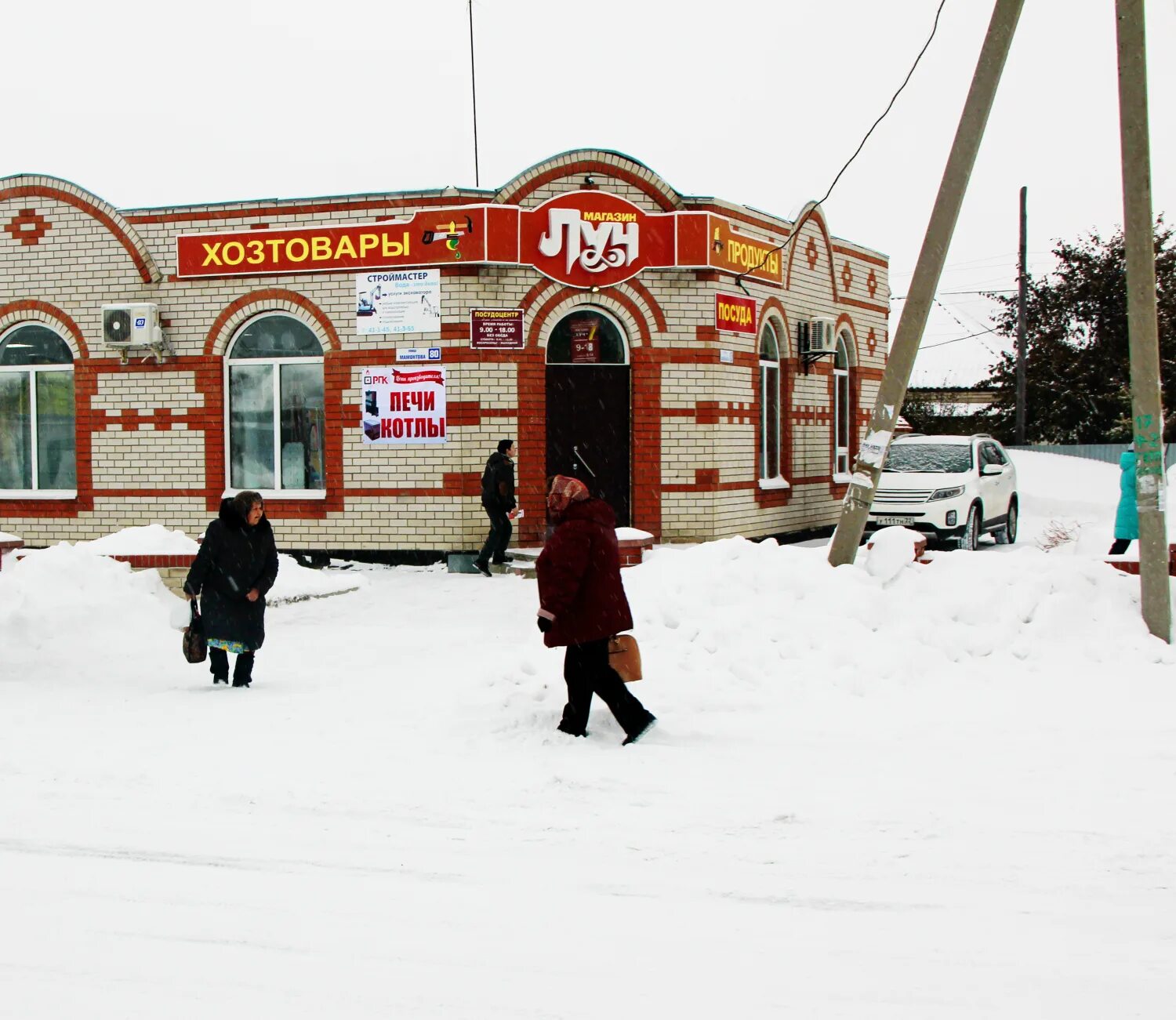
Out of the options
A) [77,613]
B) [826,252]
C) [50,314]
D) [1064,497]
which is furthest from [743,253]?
[1064,497]

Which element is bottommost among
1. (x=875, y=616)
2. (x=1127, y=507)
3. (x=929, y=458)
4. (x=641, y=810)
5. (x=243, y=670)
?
(x=641, y=810)

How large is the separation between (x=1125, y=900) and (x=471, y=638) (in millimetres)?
7043

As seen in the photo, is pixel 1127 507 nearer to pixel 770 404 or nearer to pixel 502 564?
pixel 770 404

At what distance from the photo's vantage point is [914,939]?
451 centimetres

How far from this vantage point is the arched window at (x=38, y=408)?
17484mm

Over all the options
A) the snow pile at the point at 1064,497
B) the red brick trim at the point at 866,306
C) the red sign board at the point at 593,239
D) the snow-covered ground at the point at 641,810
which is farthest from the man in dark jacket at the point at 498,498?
the red brick trim at the point at 866,306

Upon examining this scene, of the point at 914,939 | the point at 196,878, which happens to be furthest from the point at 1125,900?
the point at 196,878

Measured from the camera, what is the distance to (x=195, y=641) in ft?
29.9

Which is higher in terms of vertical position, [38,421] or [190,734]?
[38,421]

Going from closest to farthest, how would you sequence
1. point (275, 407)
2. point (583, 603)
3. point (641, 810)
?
point (641, 810) < point (583, 603) < point (275, 407)

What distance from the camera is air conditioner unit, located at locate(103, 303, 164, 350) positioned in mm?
16500

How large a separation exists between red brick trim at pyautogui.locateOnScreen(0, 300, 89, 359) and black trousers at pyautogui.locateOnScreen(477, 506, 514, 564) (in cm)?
634

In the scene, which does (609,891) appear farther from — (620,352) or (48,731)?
(620,352)

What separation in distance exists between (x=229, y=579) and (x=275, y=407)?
26.3ft
